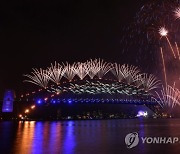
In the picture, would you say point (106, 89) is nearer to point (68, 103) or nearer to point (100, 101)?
point (100, 101)

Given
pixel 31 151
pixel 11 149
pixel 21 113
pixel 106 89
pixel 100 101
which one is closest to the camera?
pixel 31 151

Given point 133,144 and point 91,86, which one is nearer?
point 133,144

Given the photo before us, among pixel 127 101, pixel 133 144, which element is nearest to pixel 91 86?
pixel 127 101

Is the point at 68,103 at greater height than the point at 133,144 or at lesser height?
greater

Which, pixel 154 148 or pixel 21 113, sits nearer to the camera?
pixel 154 148

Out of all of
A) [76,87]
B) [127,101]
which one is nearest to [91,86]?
[76,87]

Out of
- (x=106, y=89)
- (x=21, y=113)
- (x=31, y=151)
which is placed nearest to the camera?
(x=31, y=151)

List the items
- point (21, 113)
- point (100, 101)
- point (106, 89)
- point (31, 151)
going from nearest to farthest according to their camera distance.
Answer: point (31, 151) → point (21, 113) → point (100, 101) → point (106, 89)

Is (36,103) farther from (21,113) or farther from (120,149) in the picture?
(120,149)

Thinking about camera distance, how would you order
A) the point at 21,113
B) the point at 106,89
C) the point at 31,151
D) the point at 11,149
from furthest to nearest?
1. the point at 106,89
2. the point at 21,113
3. the point at 11,149
4. the point at 31,151
